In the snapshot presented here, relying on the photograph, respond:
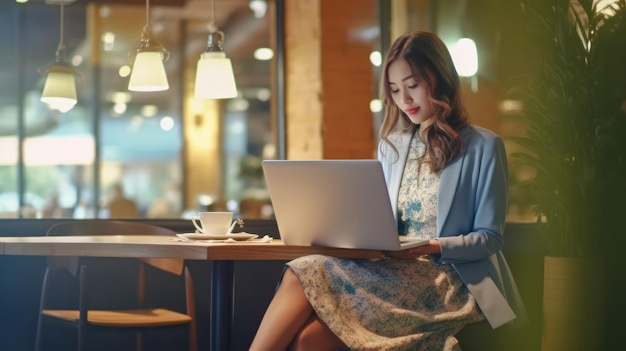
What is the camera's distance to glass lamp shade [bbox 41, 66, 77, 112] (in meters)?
3.99

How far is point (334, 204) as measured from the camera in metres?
2.68

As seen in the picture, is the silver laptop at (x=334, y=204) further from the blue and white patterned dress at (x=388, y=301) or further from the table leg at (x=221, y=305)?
the table leg at (x=221, y=305)

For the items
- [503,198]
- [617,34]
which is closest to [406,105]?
[503,198]

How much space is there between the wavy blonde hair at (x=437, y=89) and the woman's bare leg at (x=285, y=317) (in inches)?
27.2

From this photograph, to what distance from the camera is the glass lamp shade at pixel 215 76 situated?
3.58 meters

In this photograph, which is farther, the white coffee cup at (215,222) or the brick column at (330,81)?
the brick column at (330,81)

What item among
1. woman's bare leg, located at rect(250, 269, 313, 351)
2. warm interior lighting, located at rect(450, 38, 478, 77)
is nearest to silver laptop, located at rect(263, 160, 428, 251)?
woman's bare leg, located at rect(250, 269, 313, 351)

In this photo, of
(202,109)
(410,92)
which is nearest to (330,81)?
(410,92)

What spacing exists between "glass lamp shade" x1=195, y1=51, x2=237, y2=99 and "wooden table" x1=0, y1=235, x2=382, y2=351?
931 mm

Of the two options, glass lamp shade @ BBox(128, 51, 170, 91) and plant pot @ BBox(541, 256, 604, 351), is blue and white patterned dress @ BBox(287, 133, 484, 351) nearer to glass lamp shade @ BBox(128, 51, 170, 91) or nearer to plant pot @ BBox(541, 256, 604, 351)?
plant pot @ BBox(541, 256, 604, 351)

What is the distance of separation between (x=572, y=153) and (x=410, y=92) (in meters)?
0.58

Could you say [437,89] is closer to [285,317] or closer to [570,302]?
[570,302]

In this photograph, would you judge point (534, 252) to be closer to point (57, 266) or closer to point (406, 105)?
point (406, 105)

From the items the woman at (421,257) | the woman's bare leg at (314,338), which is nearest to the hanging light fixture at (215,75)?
the woman at (421,257)
